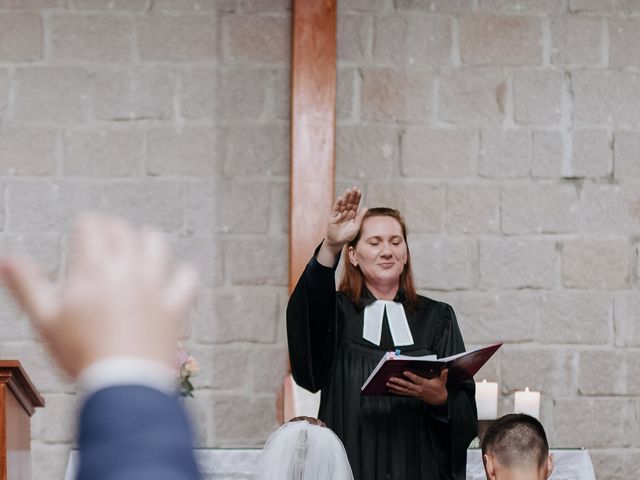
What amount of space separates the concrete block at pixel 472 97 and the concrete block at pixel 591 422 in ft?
4.93

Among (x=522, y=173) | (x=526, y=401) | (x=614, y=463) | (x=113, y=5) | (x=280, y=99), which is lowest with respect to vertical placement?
(x=614, y=463)

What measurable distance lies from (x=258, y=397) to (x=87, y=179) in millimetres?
1395

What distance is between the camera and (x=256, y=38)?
219 inches

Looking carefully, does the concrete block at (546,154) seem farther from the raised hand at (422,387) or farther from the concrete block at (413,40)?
the raised hand at (422,387)

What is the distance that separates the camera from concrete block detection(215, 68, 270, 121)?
18.2 ft

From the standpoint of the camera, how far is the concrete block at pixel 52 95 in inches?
216

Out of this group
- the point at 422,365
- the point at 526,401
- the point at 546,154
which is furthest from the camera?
the point at 546,154

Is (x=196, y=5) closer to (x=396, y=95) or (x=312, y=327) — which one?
(x=396, y=95)

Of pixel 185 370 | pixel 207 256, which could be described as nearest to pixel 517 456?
pixel 185 370

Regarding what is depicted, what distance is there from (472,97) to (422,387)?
226 cm

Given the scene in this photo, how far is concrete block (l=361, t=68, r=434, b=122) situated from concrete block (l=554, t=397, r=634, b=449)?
5.42ft

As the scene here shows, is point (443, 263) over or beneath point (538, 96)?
beneath

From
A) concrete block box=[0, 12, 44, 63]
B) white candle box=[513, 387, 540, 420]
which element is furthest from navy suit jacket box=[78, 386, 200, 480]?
concrete block box=[0, 12, 44, 63]

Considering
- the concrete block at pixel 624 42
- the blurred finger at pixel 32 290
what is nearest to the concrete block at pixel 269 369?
the concrete block at pixel 624 42
